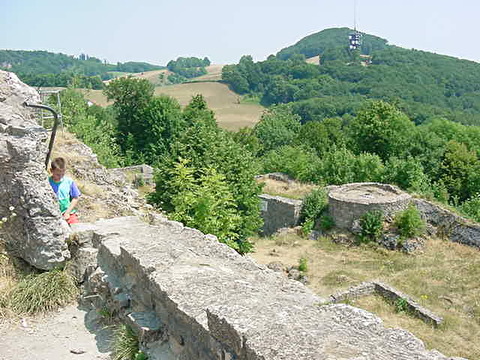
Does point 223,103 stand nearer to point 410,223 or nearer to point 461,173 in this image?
point 461,173

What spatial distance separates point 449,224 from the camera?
19031 millimetres

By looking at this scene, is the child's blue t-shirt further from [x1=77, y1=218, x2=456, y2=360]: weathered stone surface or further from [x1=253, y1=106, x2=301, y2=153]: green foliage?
[x1=253, y1=106, x2=301, y2=153]: green foliage

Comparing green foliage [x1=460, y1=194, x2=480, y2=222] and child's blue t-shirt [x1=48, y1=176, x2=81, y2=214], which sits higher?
child's blue t-shirt [x1=48, y1=176, x2=81, y2=214]

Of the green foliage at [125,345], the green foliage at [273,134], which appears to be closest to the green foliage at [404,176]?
the green foliage at [273,134]

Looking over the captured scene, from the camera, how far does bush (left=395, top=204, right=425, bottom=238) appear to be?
1845 centimetres

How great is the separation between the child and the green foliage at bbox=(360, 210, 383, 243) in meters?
14.5

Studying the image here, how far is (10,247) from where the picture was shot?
5.96 m

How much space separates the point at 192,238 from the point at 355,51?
11709cm

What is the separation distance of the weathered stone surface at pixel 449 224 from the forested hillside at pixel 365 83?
41.7 meters

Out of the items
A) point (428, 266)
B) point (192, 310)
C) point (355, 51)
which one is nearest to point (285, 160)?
point (428, 266)

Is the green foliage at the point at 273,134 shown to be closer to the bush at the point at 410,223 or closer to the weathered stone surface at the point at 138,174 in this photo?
the weathered stone surface at the point at 138,174

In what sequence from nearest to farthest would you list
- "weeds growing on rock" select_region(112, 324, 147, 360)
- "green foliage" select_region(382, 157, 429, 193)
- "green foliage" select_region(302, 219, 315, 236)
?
"weeds growing on rock" select_region(112, 324, 147, 360) < "green foliage" select_region(302, 219, 315, 236) < "green foliage" select_region(382, 157, 429, 193)

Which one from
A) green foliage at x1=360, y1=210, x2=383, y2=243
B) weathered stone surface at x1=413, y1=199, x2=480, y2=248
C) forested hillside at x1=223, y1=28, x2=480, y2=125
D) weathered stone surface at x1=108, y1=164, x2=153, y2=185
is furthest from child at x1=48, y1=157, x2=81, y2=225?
forested hillside at x1=223, y1=28, x2=480, y2=125

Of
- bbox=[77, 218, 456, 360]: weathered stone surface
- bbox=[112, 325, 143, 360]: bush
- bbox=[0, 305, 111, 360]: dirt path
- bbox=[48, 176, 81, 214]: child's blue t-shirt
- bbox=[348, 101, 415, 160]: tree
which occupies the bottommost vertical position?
bbox=[348, 101, 415, 160]: tree
